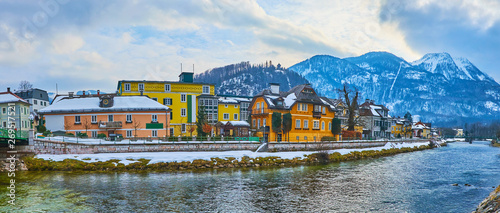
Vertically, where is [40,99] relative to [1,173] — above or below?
above

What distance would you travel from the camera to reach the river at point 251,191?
21.7 metres

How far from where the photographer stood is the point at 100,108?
5469 centimetres

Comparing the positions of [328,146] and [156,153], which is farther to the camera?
[328,146]

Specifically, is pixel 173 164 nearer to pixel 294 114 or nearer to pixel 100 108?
pixel 100 108

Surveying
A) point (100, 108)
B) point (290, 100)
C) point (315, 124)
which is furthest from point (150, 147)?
point (315, 124)

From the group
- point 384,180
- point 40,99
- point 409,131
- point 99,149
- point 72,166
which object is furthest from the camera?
point 409,131

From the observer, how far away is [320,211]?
20688mm

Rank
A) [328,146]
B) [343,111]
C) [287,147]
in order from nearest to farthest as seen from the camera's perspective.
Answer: [287,147], [328,146], [343,111]

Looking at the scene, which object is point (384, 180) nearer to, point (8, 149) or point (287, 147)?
point (287, 147)

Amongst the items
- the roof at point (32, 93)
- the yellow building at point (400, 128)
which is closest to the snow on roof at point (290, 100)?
the yellow building at point (400, 128)

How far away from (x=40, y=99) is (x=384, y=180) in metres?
115

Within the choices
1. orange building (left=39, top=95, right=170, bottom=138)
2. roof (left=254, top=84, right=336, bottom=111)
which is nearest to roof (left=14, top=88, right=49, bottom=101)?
orange building (left=39, top=95, right=170, bottom=138)

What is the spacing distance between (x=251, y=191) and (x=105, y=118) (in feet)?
127

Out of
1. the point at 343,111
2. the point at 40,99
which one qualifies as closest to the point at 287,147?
the point at 343,111
